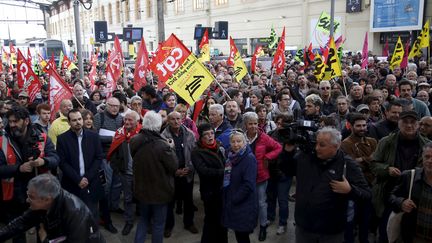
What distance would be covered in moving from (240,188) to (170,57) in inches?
132

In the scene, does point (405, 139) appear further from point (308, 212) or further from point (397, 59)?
point (397, 59)

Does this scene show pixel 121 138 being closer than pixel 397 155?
No

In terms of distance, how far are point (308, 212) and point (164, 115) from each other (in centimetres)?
296

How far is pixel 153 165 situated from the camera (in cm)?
409

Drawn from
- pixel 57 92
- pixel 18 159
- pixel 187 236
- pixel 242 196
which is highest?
pixel 57 92

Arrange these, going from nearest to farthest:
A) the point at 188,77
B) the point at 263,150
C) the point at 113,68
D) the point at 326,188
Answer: the point at 326,188 → the point at 263,150 → the point at 188,77 → the point at 113,68

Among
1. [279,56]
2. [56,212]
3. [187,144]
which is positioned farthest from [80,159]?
[279,56]

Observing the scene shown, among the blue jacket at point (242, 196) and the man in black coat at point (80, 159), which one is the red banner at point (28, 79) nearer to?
Answer: the man in black coat at point (80, 159)

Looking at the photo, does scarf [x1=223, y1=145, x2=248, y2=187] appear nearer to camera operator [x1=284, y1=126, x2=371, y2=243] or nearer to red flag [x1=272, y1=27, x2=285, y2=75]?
camera operator [x1=284, y1=126, x2=371, y2=243]

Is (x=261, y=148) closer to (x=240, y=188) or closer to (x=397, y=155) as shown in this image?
(x=240, y=188)

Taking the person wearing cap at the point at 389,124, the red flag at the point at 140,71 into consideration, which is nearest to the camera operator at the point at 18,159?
the person wearing cap at the point at 389,124

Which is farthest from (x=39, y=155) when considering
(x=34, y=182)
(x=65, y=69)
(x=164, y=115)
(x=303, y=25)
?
(x=303, y=25)

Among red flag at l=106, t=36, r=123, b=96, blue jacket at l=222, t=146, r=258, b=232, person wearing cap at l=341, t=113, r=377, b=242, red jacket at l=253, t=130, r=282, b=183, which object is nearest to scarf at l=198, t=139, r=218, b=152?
blue jacket at l=222, t=146, r=258, b=232

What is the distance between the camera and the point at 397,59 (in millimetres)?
11102
